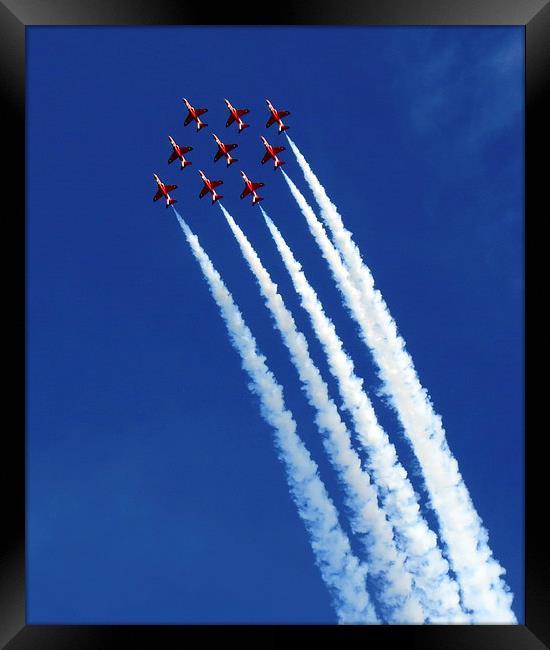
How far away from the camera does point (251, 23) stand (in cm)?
2106

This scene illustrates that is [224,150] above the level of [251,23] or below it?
above

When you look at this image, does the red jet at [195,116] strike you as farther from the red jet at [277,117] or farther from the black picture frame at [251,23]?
the black picture frame at [251,23]

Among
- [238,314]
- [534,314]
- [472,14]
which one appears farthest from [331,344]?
[472,14]

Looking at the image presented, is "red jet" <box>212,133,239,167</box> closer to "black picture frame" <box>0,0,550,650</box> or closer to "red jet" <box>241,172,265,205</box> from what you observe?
"red jet" <box>241,172,265,205</box>

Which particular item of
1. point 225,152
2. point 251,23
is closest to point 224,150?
point 225,152

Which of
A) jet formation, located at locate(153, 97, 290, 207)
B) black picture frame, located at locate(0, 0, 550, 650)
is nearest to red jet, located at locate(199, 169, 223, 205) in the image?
jet formation, located at locate(153, 97, 290, 207)

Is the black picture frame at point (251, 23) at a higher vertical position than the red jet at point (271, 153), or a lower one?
lower

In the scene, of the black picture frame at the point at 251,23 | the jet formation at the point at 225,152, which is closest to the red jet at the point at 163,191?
the jet formation at the point at 225,152

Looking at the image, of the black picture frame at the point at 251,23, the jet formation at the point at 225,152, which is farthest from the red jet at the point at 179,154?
the black picture frame at the point at 251,23

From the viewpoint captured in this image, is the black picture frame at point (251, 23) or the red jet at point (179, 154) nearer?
the black picture frame at point (251, 23)

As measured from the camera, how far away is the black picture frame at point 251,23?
2080 cm

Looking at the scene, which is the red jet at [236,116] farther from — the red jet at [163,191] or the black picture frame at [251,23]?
the black picture frame at [251,23]

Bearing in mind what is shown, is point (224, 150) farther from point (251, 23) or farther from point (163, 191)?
point (251, 23)

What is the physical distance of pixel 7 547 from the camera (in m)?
22.1
